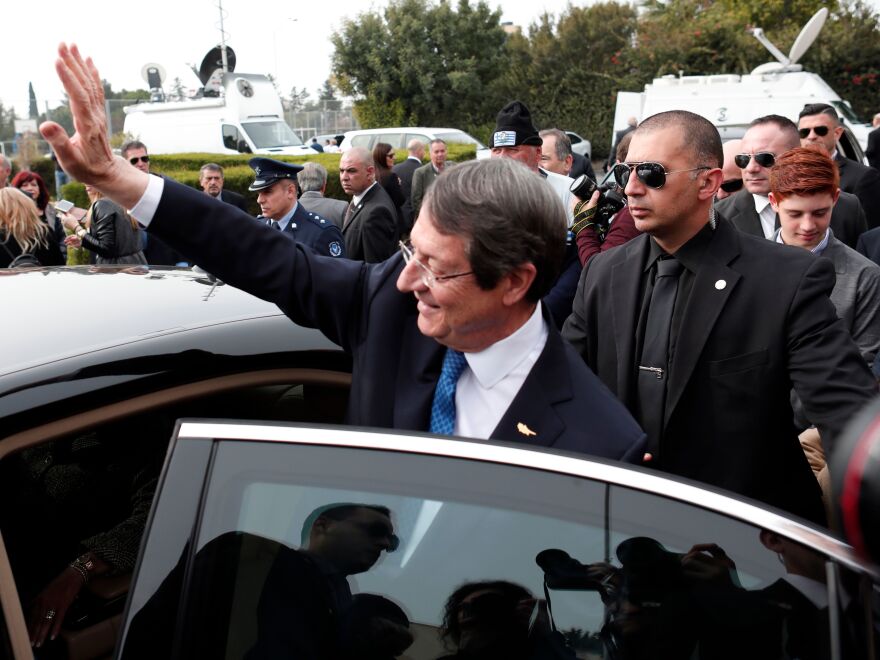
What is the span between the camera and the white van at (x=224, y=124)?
67.9 ft

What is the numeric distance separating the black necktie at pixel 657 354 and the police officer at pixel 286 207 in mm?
3238

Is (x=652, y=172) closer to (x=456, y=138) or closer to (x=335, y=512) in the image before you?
(x=335, y=512)

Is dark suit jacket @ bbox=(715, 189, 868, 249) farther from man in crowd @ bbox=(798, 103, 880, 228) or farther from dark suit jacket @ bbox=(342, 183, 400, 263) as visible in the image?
dark suit jacket @ bbox=(342, 183, 400, 263)

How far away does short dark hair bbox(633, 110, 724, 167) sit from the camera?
8.26 feet

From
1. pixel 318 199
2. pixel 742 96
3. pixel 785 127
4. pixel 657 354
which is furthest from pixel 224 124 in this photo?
pixel 657 354

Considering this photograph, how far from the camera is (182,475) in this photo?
4.56 feet

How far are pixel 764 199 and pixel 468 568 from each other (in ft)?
11.8

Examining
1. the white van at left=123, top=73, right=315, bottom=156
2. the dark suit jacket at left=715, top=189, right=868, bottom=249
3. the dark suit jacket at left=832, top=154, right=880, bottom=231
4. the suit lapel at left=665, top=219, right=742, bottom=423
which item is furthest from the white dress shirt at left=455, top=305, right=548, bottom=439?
the white van at left=123, top=73, right=315, bottom=156

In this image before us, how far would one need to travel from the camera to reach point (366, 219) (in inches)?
253

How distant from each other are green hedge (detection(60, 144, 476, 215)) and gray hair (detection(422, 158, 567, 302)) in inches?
462

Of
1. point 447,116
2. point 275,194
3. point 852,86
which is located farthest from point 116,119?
point 275,194

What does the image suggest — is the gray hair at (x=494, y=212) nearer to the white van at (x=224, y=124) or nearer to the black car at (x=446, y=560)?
the black car at (x=446, y=560)

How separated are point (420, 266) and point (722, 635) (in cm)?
90

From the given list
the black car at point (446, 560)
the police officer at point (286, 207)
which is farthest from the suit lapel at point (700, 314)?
the police officer at point (286, 207)
